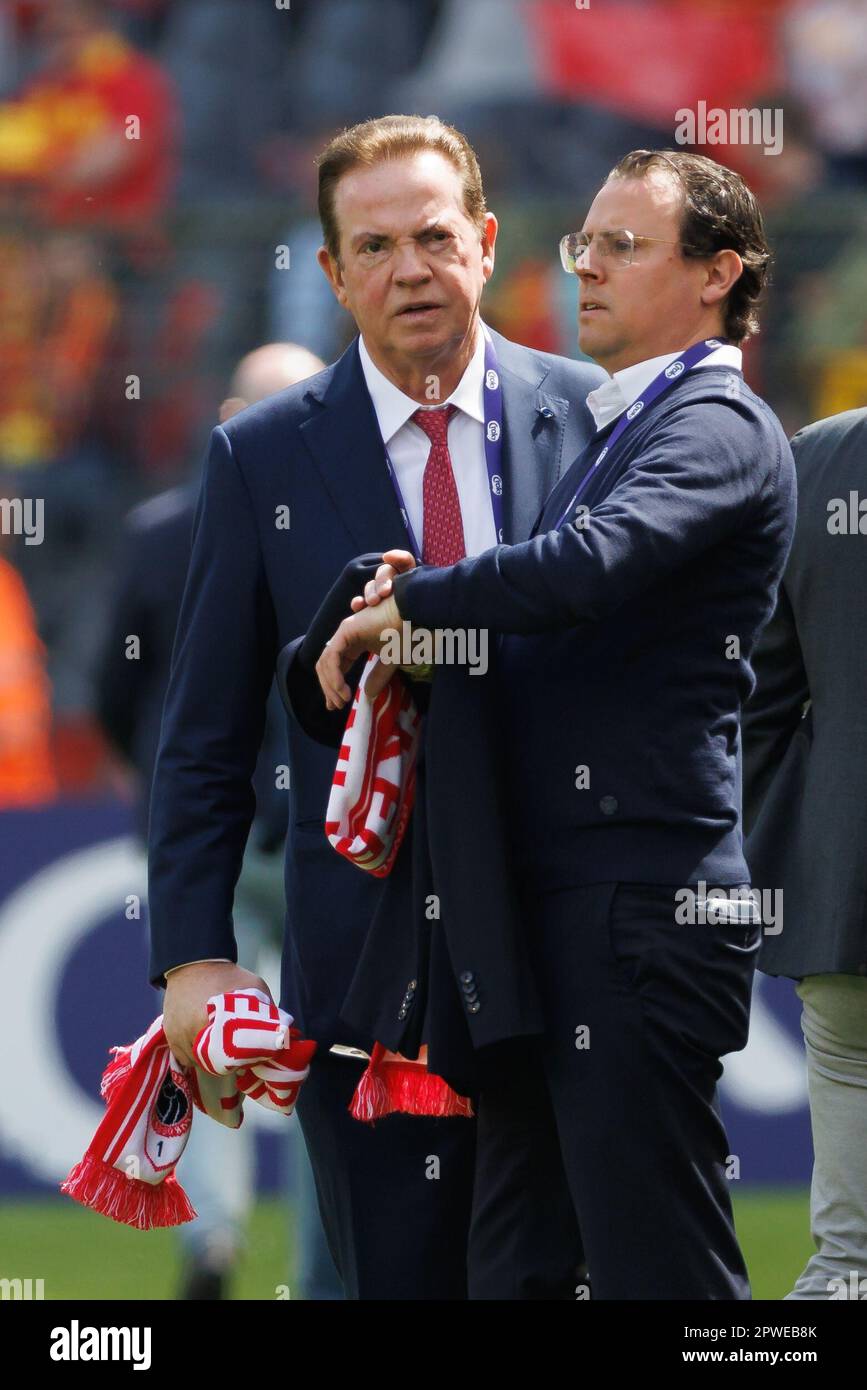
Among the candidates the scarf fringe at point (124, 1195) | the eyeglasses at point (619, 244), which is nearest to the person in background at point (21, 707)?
the scarf fringe at point (124, 1195)

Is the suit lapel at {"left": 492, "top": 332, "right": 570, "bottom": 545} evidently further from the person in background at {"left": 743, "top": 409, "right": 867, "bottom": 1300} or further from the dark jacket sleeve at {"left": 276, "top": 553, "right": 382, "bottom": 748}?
the person in background at {"left": 743, "top": 409, "right": 867, "bottom": 1300}

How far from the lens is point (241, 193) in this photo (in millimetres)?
9219

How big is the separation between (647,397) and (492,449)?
1.10ft

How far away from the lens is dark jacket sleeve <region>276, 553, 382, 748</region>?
248 cm

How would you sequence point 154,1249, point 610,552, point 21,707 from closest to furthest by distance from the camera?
point 610,552, point 154,1249, point 21,707

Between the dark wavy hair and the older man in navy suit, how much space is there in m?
0.30

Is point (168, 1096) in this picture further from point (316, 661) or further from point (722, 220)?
point (722, 220)

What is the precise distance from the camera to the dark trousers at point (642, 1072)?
92.5 inches

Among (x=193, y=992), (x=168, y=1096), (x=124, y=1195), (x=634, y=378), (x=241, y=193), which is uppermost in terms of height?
(x=241, y=193)

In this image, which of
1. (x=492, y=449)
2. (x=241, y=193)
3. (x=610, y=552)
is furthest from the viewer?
(x=241, y=193)

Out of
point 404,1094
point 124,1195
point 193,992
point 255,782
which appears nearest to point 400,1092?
point 404,1094

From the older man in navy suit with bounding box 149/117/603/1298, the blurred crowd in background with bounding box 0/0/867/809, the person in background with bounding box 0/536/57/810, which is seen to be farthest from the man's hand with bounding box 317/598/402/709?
the blurred crowd in background with bounding box 0/0/867/809

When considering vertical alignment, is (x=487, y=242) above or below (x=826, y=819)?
above

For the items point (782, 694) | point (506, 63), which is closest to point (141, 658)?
point (782, 694)
